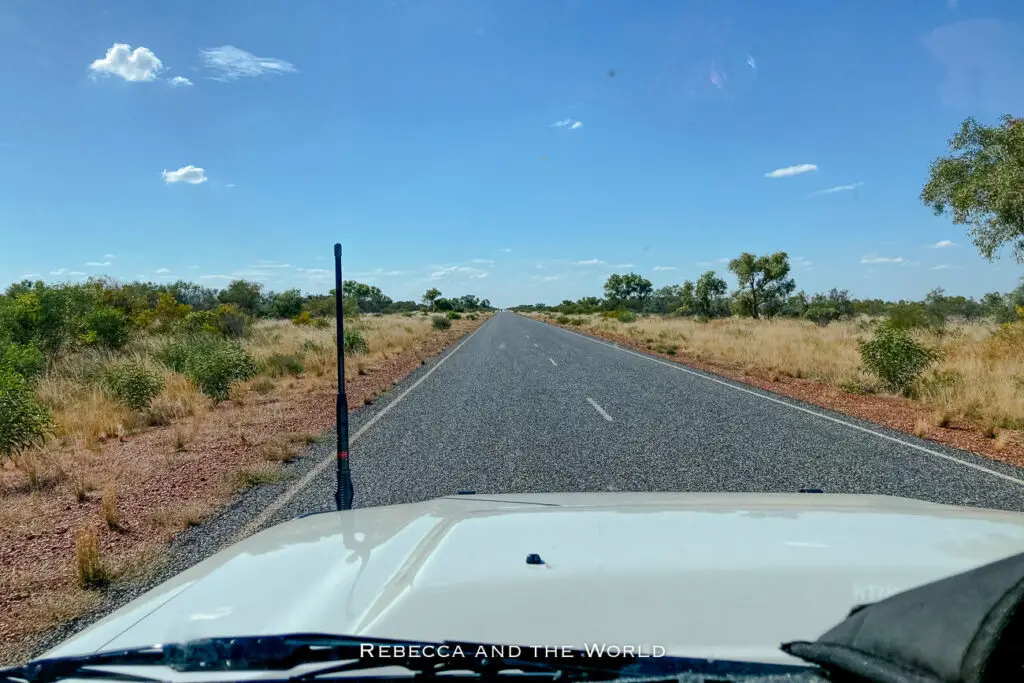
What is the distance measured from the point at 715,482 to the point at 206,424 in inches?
339

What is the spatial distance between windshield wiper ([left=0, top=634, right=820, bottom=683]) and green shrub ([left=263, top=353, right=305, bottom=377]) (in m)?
18.0

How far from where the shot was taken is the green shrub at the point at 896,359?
15430 millimetres

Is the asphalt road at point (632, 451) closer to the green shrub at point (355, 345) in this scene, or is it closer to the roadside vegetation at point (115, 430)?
the roadside vegetation at point (115, 430)

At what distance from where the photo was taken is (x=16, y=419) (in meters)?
8.91

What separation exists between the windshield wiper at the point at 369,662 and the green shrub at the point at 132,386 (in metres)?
11.8

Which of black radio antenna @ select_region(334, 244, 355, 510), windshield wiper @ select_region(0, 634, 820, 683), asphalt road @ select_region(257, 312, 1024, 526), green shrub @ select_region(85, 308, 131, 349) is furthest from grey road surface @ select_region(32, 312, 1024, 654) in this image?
green shrub @ select_region(85, 308, 131, 349)

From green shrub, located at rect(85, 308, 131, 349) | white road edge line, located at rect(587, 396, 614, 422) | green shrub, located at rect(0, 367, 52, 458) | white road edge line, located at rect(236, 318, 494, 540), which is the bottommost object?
white road edge line, located at rect(236, 318, 494, 540)

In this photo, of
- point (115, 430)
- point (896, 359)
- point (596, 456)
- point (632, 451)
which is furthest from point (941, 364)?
point (115, 430)

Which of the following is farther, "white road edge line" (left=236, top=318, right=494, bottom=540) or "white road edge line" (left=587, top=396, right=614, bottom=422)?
"white road edge line" (left=587, top=396, right=614, bottom=422)

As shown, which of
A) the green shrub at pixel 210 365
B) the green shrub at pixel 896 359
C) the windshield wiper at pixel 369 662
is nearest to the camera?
the windshield wiper at pixel 369 662

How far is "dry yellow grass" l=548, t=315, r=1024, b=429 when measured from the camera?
12.1 m

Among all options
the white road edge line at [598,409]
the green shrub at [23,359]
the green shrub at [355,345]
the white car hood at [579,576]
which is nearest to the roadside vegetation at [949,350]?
the white road edge line at [598,409]

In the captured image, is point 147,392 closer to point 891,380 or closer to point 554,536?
point 554,536

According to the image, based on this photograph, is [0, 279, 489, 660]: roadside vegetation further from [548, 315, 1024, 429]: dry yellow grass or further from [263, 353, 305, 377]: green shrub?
[548, 315, 1024, 429]: dry yellow grass
